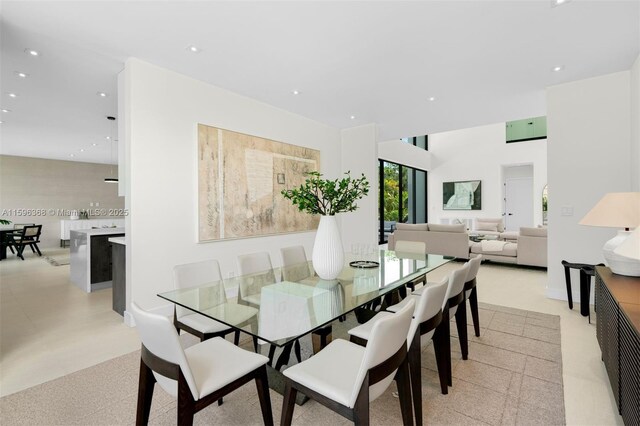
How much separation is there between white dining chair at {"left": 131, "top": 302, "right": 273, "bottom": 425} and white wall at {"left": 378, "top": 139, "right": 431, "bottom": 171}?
698 centimetres

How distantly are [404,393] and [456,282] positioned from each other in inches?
36.1

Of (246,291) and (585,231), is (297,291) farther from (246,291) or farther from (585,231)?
(585,231)

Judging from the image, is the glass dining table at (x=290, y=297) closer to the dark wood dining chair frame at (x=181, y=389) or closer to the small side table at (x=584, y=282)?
the dark wood dining chair frame at (x=181, y=389)

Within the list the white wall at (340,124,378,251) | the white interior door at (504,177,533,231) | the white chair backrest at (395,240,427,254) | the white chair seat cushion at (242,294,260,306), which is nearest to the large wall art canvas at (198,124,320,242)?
the white wall at (340,124,378,251)

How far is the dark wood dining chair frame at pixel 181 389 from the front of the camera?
4.14 feet

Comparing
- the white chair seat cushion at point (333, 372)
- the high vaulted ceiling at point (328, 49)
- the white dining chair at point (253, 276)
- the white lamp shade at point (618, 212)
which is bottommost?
the white chair seat cushion at point (333, 372)

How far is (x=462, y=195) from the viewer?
10414 mm

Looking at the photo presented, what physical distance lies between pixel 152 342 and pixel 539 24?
11.8 feet

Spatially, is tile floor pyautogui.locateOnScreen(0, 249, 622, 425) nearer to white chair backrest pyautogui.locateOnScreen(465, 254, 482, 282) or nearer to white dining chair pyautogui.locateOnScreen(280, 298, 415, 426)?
white chair backrest pyautogui.locateOnScreen(465, 254, 482, 282)

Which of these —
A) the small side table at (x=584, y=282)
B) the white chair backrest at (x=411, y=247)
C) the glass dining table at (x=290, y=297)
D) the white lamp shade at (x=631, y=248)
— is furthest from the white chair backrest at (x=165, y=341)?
the small side table at (x=584, y=282)

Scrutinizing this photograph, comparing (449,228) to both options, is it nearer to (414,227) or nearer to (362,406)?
(414,227)

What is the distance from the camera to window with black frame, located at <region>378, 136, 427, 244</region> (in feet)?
26.0

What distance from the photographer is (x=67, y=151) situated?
25.8ft

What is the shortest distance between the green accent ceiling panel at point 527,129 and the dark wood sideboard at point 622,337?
818 cm
